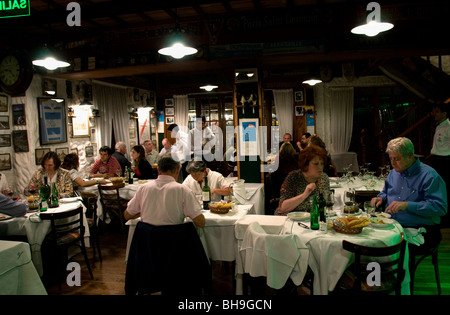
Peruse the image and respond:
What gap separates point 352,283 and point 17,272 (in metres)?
2.71

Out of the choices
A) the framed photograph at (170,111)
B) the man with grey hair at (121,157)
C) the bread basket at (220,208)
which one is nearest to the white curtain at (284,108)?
the framed photograph at (170,111)

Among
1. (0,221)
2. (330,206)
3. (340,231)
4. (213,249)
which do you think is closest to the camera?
(340,231)

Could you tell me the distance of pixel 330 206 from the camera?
3195 mm

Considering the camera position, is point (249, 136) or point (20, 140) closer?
point (20, 140)

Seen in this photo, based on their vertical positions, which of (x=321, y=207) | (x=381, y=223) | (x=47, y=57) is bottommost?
(x=381, y=223)

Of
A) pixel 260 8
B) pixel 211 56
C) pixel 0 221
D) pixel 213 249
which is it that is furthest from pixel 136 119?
pixel 213 249

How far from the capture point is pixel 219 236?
346cm

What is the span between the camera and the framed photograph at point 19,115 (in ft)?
20.4

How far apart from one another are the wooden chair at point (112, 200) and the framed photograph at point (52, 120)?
6.99 feet

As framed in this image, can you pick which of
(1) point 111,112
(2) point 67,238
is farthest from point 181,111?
(2) point 67,238

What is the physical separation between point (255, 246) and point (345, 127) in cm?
890

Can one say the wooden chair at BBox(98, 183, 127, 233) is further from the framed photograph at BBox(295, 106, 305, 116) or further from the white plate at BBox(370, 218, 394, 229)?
the framed photograph at BBox(295, 106, 305, 116)

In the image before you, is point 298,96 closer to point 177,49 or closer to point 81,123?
point 81,123

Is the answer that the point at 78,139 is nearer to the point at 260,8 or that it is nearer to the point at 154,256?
the point at 260,8
